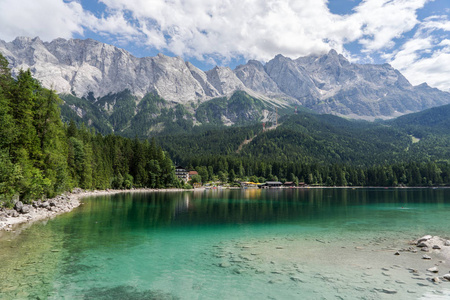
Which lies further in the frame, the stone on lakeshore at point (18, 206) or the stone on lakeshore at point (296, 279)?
the stone on lakeshore at point (18, 206)

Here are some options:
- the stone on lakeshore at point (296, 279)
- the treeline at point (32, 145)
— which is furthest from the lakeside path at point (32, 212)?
the stone on lakeshore at point (296, 279)

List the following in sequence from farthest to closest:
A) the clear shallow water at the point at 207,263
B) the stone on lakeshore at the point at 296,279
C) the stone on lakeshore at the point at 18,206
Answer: the stone on lakeshore at the point at 18,206 → the stone on lakeshore at the point at 296,279 → the clear shallow water at the point at 207,263

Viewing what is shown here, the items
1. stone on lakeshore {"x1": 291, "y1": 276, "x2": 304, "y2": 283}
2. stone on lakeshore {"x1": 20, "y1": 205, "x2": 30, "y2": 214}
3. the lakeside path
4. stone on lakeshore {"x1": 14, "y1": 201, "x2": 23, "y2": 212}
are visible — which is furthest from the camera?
stone on lakeshore {"x1": 20, "y1": 205, "x2": 30, "y2": 214}

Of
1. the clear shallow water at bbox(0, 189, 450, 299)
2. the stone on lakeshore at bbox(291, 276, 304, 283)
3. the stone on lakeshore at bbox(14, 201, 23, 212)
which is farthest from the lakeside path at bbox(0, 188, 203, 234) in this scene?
the stone on lakeshore at bbox(291, 276, 304, 283)

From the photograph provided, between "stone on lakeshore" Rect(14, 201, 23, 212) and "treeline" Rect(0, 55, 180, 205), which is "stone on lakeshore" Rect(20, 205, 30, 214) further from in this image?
"treeline" Rect(0, 55, 180, 205)

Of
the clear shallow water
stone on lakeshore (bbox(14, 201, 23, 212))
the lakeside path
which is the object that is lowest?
the clear shallow water

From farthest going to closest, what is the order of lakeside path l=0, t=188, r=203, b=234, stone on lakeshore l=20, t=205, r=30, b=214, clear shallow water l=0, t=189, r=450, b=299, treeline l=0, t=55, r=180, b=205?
1. stone on lakeshore l=20, t=205, r=30, b=214
2. treeline l=0, t=55, r=180, b=205
3. lakeside path l=0, t=188, r=203, b=234
4. clear shallow water l=0, t=189, r=450, b=299

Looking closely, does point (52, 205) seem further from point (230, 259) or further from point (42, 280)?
point (230, 259)

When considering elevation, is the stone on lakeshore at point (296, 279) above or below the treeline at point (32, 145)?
below

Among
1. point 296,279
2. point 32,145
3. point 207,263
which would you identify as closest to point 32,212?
point 32,145

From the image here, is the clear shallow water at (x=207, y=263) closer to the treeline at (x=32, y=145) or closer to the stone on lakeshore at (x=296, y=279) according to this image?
the stone on lakeshore at (x=296, y=279)

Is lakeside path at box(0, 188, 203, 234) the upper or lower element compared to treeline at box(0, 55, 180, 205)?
lower

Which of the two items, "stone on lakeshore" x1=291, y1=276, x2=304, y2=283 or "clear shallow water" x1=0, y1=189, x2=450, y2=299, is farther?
"stone on lakeshore" x1=291, y1=276, x2=304, y2=283

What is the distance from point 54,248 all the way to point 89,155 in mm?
73873
